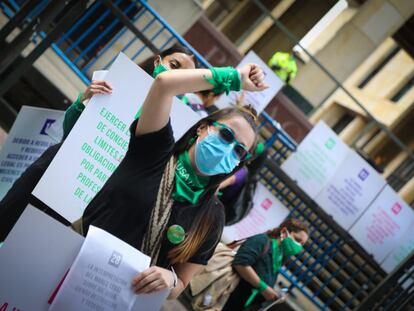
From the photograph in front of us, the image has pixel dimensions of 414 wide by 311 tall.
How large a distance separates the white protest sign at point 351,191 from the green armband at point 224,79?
6.08 metres

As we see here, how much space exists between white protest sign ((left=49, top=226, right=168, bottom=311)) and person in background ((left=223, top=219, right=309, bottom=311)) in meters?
3.05

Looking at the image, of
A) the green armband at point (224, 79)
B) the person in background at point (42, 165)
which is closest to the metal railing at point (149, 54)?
the person in background at point (42, 165)

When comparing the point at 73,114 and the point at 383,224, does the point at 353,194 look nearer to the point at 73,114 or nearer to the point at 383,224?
the point at 383,224

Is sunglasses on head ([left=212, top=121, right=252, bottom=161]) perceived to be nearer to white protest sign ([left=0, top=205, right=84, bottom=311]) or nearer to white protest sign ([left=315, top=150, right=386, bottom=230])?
white protest sign ([left=0, top=205, right=84, bottom=311])

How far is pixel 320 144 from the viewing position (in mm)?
7930

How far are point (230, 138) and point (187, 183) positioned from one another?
259 millimetres

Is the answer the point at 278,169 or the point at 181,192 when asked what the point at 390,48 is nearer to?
the point at 278,169

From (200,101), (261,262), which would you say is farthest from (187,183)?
(261,262)

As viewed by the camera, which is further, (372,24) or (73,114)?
(372,24)

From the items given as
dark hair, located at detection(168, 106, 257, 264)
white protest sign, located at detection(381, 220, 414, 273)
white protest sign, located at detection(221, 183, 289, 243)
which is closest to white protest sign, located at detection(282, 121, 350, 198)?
white protest sign, located at detection(221, 183, 289, 243)

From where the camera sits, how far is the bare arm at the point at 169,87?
2256 mm

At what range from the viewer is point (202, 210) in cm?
248

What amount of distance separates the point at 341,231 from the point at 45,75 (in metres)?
4.56

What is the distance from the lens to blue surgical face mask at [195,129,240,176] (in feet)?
7.95
